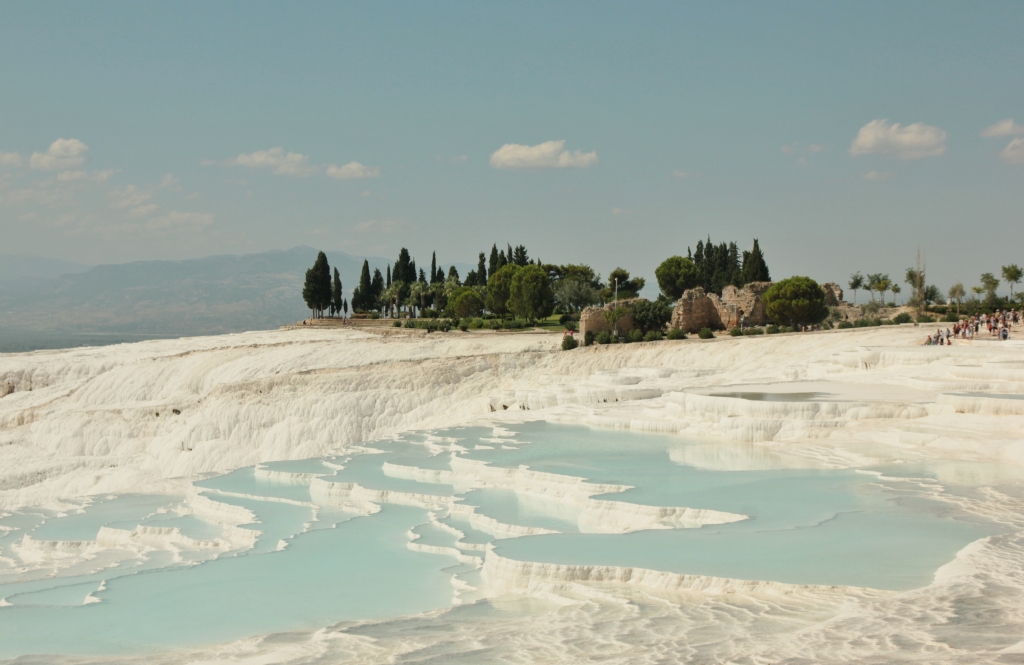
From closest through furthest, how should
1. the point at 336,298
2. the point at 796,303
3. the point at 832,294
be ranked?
the point at 796,303
the point at 832,294
the point at 336,298

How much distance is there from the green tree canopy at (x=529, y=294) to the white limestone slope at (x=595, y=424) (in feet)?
35.8

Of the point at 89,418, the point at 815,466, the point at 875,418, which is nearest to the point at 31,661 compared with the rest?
the point at 815,466

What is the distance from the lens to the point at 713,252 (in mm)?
60500

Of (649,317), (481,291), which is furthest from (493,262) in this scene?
(649,317)

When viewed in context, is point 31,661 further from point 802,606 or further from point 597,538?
point 802,606

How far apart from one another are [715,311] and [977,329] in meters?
12.2

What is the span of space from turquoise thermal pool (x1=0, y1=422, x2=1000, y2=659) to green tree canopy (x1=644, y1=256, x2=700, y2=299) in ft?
139

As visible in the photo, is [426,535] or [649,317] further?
[649,317]

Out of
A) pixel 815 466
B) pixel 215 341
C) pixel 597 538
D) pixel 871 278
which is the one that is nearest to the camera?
pixel 597 538

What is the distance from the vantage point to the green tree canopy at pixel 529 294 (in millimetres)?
48375

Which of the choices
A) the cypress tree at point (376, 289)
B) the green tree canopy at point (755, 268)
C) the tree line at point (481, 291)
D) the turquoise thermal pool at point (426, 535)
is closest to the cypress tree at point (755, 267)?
the green tree canopy at point (755, 268)

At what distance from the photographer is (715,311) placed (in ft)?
119

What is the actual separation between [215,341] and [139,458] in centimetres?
2167

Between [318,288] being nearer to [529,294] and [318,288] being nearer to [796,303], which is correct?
[529,294]
